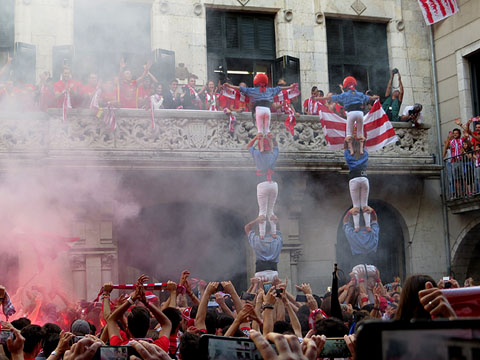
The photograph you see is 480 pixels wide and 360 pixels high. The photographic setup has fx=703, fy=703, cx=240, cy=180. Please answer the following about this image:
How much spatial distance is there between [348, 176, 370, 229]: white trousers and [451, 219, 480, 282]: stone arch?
4472 mm

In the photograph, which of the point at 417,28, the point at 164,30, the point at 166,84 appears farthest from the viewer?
the point at 417,28

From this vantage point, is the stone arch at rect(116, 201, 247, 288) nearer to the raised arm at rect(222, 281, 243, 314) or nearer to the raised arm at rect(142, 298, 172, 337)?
the raised arm at rect(222, 281, 243, 314)

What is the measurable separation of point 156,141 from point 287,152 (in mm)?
2453

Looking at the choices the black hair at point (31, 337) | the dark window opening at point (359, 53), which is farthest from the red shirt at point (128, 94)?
the black hair at point (31, 337)

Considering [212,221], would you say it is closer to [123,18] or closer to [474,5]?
[123,18]

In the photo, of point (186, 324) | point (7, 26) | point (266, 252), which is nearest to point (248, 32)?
point (7, 26)

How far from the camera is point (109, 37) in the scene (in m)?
13.5

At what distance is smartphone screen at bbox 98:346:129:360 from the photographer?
303 cm

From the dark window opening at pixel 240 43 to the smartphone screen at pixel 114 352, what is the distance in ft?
39.2

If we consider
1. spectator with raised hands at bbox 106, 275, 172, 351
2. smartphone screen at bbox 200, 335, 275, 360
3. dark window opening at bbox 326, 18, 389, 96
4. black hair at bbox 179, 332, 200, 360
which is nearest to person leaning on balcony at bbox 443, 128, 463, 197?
dark window opening at bbox 326, 18, 389, 96

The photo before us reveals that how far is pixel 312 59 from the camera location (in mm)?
15008

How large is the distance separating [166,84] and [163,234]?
9.73ft

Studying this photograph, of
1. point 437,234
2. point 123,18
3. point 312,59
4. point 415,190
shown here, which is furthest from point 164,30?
point 437,234

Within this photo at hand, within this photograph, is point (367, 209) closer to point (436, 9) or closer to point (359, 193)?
point (359, 193)
